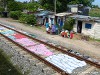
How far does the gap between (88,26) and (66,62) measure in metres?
12.2

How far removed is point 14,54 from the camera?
45.9ft

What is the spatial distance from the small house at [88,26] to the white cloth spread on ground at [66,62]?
9.75 meters

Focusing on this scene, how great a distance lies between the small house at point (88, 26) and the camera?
22.2m

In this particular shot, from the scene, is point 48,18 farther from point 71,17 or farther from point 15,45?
point 15,45

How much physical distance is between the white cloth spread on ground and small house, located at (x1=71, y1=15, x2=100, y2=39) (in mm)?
9748

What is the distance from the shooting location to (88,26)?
23469mm

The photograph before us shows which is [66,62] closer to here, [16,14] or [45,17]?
[45,17]

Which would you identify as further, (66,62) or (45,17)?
(45,17)

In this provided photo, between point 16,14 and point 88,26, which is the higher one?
point 16,14

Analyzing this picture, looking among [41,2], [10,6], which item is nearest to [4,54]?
[41,2]

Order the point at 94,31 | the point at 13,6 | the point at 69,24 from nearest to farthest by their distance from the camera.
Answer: the point at 94,31 → the point at 69,24 → the point at 13,6

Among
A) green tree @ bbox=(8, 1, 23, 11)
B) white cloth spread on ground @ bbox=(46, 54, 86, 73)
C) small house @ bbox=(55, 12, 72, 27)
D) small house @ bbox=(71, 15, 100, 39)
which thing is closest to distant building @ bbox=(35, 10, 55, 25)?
small house @ bbox=(55, 12, 72, 27)

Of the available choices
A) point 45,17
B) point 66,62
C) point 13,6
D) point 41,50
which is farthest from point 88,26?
point 13,6

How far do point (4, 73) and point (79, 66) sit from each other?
4477 mm
